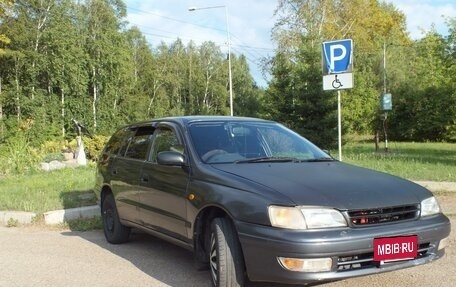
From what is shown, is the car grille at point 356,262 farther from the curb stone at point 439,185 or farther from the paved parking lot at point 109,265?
the curb stone at point 439,185

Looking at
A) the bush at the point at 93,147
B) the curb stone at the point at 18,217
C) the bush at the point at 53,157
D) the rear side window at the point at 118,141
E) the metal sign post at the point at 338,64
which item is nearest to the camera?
the rear side window at the point at 118,141

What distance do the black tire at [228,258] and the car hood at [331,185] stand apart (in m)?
0.49

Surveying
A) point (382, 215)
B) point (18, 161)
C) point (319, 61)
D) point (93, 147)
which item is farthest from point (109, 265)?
point (319, 61)

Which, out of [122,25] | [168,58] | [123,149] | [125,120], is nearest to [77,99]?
[125,120]

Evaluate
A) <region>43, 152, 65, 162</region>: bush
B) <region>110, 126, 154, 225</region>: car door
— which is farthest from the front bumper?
<region>43, 152, 65, 162</region>: bush

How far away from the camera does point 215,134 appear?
18.5 feet

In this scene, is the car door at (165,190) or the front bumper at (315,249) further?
the car door at (165,190)

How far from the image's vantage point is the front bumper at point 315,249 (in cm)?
402

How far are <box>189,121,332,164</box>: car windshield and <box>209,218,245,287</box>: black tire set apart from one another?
85cm

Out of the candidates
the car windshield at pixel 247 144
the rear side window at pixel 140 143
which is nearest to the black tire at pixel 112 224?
the rear side window at pixel 140 143

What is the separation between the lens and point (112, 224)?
7082mm

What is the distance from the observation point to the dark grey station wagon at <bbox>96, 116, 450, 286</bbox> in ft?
13.4

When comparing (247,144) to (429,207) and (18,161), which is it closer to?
(429,207)

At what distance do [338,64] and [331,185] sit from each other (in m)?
5.99
